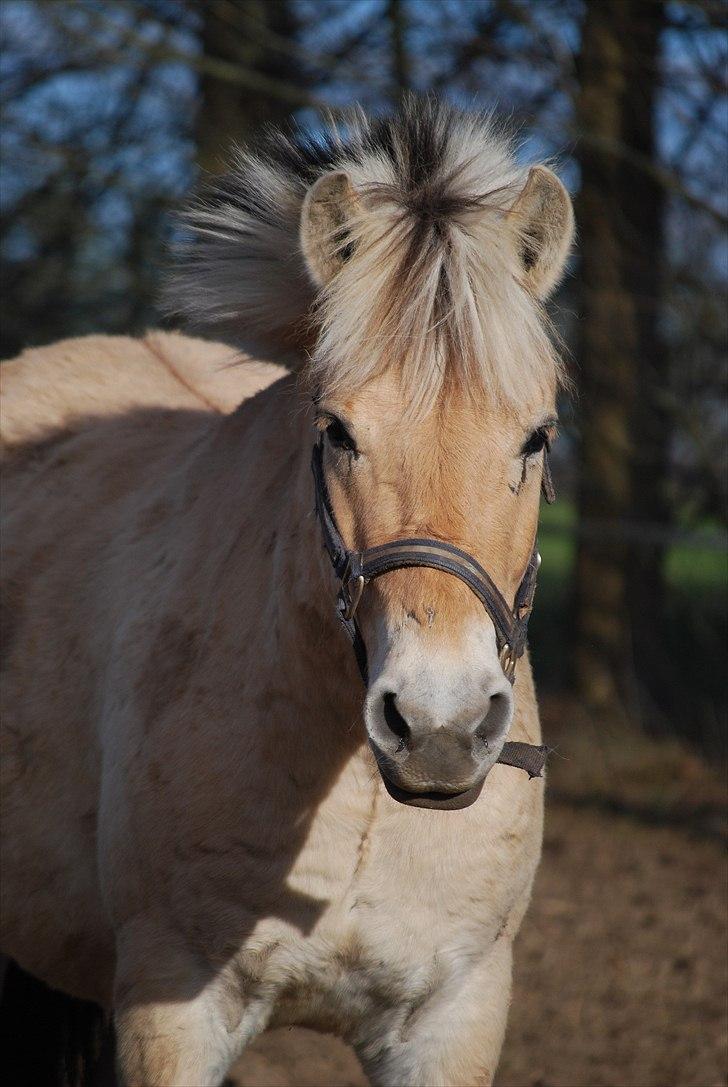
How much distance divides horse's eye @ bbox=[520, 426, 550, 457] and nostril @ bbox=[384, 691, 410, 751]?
1.82 feet

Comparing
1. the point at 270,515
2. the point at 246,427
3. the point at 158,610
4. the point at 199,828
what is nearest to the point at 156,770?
the point at 199,828

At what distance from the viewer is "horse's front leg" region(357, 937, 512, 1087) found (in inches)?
94.6

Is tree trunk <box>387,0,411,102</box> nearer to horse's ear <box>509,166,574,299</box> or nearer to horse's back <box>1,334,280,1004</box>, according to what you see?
horse's back <box>1,334,280,1004</box>

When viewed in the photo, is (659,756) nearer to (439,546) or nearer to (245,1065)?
(245,1065)

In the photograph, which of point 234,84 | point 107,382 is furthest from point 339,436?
point 234,84

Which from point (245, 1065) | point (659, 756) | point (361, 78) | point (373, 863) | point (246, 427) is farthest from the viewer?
point (659, 756)

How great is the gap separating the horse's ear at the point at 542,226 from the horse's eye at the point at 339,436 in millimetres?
513

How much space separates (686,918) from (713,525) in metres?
3.15

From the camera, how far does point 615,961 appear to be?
15.6 ft

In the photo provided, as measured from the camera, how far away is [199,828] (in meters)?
2.36

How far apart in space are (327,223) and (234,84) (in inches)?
236

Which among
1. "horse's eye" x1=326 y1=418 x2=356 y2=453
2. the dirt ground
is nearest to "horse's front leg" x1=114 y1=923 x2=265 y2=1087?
"horse's eye" x1=326 y1=418 x2=356 y2=453

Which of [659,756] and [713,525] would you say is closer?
[659,756]

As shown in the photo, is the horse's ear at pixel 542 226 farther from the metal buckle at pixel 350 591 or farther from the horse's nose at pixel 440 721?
the horse's nose at pixel 440 721
